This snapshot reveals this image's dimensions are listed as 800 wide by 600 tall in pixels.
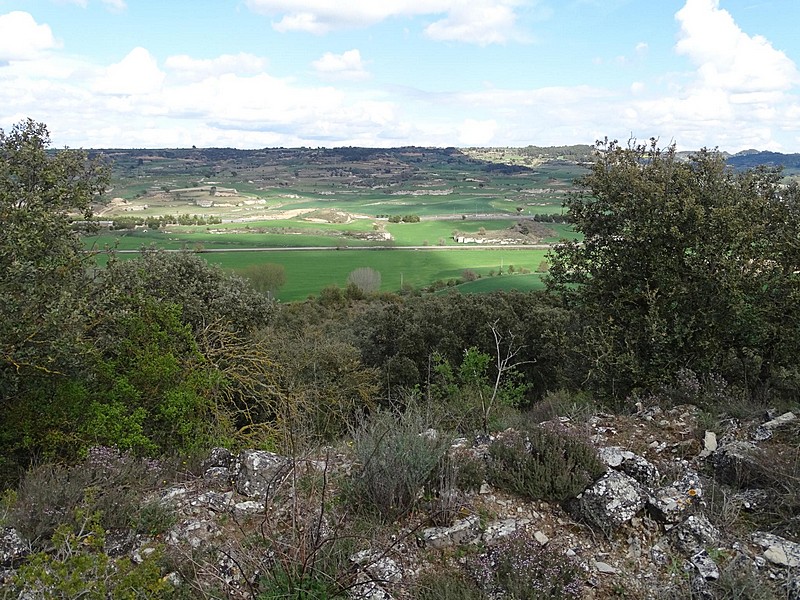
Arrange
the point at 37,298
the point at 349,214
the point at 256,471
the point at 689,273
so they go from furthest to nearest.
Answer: the point at 349,214 → the point at 689,273 → the point at 37,298 → the point at 256,471

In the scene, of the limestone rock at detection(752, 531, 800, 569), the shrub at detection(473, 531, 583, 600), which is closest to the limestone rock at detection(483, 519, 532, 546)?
the shrub at detection(473, 531, 583, 600)

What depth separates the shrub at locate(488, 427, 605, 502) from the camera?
17.7ft

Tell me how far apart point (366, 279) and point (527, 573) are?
60.0m

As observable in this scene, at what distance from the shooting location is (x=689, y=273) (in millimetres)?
10219

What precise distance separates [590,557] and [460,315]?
2199 centimetres

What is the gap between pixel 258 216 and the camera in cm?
10906

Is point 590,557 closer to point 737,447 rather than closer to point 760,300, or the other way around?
point 737,447

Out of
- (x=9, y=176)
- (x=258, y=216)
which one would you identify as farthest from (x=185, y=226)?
(x=9, y=176)

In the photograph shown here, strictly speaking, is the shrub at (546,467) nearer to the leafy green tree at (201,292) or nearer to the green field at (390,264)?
the leafy green tree at (201,292)

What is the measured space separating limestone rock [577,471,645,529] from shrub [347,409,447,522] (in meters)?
1.46

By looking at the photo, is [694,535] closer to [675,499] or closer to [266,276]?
[675,499]

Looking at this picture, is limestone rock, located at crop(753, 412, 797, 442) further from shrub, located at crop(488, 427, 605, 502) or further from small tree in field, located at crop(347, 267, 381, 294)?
small tree in field, located at crop(347, 267, 381, 294)

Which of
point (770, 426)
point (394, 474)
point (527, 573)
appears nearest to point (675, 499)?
point (527, 573)

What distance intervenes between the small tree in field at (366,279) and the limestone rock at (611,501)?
54.2 m
